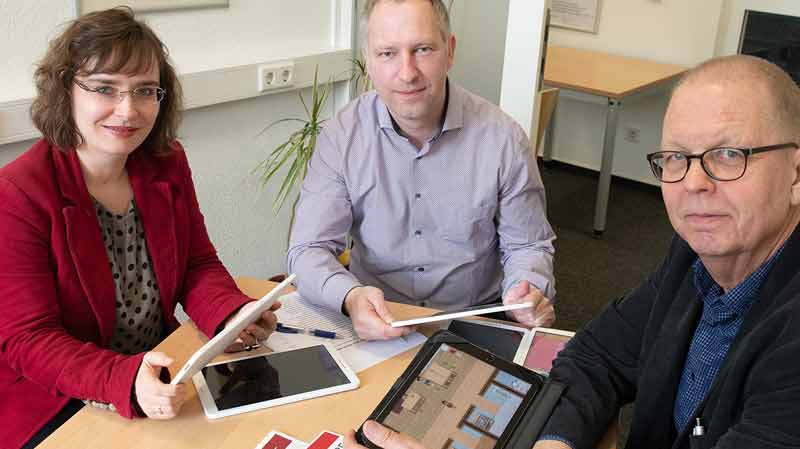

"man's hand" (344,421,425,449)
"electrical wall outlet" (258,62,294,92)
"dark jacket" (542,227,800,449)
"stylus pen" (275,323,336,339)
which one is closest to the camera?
"dark jacket" (542,227,800,449)

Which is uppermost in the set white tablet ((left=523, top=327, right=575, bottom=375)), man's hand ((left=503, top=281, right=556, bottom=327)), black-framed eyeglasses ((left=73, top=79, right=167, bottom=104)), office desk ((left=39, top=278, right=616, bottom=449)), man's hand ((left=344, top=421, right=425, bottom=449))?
black-framed eyeglasses ((left=73, top=79, right=167, bottom=104))

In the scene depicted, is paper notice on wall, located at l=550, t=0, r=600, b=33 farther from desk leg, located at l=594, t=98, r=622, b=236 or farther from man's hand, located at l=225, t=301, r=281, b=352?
man's hand, located at l=225, t=301, r=281, b=352

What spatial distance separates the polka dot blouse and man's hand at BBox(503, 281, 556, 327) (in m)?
0.84

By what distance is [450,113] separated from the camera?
2.02 metres

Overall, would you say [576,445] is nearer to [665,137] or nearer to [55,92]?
[665,137]

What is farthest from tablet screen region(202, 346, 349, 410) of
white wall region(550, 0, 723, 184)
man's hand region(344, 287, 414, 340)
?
white wall region(550, 0, 723, 184)

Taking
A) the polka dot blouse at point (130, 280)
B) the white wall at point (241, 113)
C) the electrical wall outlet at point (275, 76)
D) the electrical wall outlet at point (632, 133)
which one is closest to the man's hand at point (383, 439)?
the polka dot blouse at point (130, 280)

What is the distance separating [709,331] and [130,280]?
1.23 m

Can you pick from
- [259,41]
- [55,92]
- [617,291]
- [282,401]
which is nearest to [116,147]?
[55,92]

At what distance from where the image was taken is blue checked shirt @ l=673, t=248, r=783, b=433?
1.21m

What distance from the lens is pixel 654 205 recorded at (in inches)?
201

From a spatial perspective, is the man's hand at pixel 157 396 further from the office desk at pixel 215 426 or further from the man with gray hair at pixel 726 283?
the man with gray hair at pixel 726 283

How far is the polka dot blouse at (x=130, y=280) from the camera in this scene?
168cm

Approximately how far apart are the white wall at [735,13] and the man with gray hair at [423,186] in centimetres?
329
